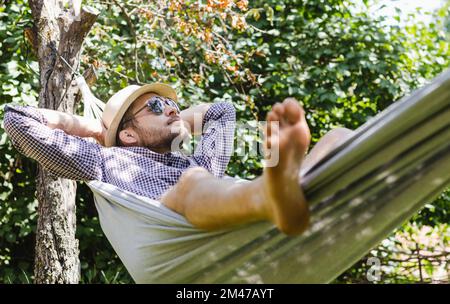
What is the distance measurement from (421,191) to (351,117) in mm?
3119

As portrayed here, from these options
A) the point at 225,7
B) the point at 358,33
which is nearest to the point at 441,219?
the point at 358,33

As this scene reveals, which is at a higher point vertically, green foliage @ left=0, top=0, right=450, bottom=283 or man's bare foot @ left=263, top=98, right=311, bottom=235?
man's bare foot @ left=263, top=98, right=311, bottom=235

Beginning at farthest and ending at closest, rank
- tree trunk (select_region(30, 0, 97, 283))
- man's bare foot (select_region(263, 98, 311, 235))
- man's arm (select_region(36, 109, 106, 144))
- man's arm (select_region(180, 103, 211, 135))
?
tree trunk (select_region(30, 0, 97, 283)), man's arm (select_region(180, 103, 211, 135)), man's arm (select_region(36, 109, 106, 144)), man's bare foot (select_region(263, 98, 311, 235))

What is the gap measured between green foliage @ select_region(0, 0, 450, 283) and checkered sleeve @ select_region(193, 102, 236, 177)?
3.45ft

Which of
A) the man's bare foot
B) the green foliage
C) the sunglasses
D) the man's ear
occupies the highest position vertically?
the man's bare foot

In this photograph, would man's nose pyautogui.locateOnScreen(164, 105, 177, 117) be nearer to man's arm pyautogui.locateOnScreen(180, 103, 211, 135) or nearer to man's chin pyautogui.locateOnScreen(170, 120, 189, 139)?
man's chin pyautogui.locateOnScreen(170, 120, 189, 139)

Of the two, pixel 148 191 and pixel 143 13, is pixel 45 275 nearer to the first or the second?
pixel 148 191

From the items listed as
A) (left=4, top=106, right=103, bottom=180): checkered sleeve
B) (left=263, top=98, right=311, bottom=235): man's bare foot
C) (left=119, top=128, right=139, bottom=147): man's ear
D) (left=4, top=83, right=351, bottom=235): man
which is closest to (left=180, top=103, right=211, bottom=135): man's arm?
(left=4, top=83, right=351, bottom=235): man

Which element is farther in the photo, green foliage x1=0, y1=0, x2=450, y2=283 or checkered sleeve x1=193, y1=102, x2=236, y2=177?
green foliage x1=0, y1=0, x2=450, y2=283

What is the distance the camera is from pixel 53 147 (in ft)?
7.34

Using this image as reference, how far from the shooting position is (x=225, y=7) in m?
3.53

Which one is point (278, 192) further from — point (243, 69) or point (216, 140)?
point (243, 69)

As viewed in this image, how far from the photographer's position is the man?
1.41 meters
